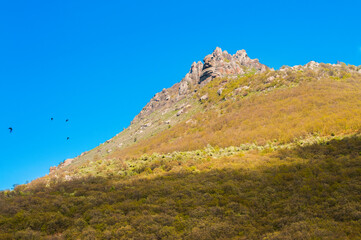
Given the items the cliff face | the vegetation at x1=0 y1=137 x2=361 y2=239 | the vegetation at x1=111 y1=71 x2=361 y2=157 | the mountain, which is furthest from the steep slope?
the vegetation at x1=0 y1=137 x2=361 y2=239

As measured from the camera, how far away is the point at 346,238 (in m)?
7.57

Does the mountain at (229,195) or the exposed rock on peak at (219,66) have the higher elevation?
the exposed rock on peak at (219,66)

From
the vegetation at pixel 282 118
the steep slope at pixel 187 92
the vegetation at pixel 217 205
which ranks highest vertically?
the steep slope at pixel 187 92

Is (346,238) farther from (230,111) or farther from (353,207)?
(230,111)

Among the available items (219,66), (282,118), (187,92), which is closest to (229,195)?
(282,118)

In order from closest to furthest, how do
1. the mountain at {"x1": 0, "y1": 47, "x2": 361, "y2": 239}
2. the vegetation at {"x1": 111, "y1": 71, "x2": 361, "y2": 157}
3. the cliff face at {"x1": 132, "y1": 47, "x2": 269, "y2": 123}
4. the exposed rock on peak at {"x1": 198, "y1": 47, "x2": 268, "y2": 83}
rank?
1. the mountain at {"x1": 0, "y1": 47, "x2": 361, "y2": 239}
2. the vegetation at {"x1": 111, "y1": 71, "x2": 361, "y2": 157}
3. the exposed rock on peak at {"x1": 198, "y1": 47, "x2": 268, "y2": 83}
4. the cliff face at {"x1": 132, "y1": 47, "x2": 269, "y2": 123}

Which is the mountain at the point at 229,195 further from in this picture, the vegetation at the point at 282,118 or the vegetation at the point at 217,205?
the vegetation at the point at 282,118

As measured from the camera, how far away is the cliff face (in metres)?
88.7

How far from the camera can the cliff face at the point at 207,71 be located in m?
88.7

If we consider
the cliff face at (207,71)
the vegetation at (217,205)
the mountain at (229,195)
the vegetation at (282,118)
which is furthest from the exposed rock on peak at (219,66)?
the vegetation at (217,205)

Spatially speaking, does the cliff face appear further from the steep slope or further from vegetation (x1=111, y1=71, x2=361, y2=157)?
vegetation (x1=111, y1=71, x2=361, y2=157)

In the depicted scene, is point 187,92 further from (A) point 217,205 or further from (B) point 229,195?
(A) point 217,205

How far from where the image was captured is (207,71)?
293 feet

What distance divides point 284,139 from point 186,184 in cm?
1659
